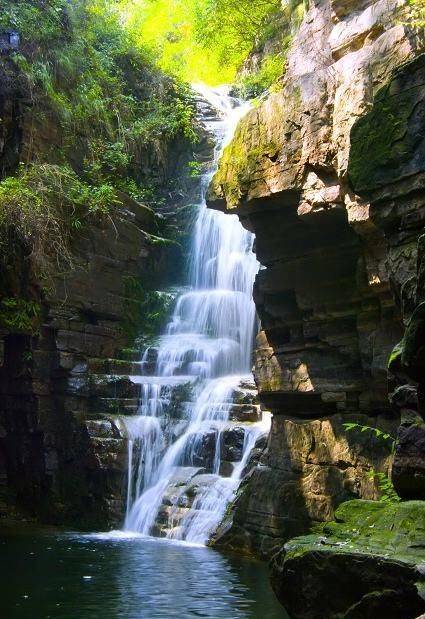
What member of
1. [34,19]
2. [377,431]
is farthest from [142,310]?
[377,431]

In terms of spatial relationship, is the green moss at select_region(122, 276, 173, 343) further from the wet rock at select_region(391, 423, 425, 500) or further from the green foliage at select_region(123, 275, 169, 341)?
the wet rock at select_region(391, 423, 425, 500)

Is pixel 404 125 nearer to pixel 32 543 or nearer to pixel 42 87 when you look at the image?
pixel 32 543

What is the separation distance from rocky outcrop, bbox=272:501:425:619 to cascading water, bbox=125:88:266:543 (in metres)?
7.82

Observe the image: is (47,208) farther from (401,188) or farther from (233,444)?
(401,188)

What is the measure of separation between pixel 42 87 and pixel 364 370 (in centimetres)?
1222

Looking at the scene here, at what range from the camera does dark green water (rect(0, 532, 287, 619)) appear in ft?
25.7

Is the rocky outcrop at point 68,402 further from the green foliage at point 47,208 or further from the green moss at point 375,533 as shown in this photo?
the green moss at point 375,533

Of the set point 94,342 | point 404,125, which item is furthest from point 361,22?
point 94,342

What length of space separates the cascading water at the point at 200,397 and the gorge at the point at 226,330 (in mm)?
59

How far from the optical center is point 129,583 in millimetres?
9297

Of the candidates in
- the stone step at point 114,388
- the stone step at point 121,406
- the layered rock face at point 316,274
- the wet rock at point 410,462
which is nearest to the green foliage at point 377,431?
the layered rock face at point 316,274

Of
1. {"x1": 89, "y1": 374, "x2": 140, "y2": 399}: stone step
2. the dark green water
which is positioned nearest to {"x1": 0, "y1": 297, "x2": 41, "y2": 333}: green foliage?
{"x1": 89, "y1": 374, "x2": 140, "y2": 399}: stone step

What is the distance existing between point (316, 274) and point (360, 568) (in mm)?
7649

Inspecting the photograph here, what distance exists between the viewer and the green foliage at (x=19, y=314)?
16.8 m
